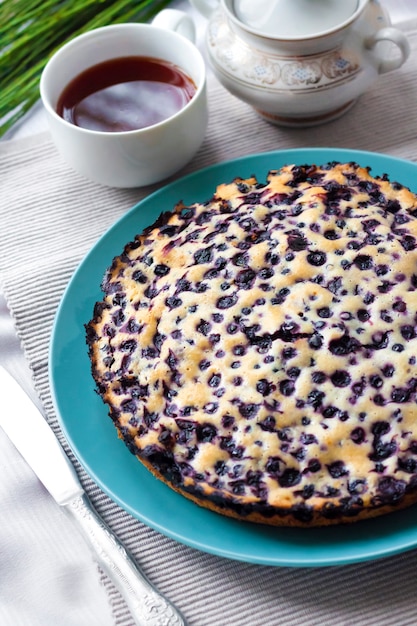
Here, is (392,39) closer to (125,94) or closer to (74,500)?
(125,94)

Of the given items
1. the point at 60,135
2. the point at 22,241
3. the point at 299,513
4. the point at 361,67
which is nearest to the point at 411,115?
the point at 361,67

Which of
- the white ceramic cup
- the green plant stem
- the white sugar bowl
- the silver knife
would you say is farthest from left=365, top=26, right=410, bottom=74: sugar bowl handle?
the silver knife

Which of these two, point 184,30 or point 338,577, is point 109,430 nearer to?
point 338,577

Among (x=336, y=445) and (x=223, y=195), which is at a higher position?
(x=223, y=195)

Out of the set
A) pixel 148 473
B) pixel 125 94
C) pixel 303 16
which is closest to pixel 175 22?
pixel 125 94

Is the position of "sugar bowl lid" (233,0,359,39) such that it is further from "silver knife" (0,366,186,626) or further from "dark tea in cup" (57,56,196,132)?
"silver knife" (0,366,186,626)

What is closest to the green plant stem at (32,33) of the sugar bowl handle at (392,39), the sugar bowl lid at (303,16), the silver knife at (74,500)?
the sugar bowl lid at (303,16)
